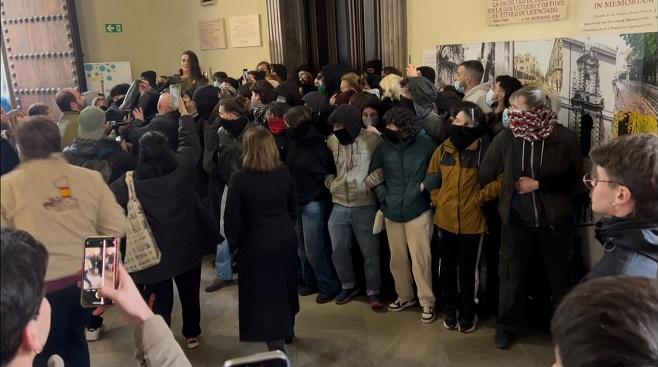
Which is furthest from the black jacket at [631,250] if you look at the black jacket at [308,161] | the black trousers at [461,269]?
the black jacket at [308,161]

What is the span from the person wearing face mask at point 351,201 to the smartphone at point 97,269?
7.69ft

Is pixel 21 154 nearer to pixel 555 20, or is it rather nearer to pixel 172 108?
pixel 172 108

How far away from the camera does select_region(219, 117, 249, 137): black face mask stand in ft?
10.4

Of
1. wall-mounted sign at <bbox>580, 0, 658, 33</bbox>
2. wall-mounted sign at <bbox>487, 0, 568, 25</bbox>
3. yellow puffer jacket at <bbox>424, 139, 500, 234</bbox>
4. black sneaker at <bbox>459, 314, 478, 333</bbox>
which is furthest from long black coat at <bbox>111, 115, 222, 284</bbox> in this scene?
wall-mounted sign at <bbox>487, 0, 568, 25</bbox>

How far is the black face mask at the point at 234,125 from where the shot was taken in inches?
124

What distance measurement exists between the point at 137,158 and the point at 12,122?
20.8 inches

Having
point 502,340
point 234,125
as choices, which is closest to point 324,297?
point 502,340

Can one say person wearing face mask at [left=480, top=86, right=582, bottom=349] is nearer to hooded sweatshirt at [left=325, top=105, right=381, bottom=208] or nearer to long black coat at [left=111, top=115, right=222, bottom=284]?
hooded sweatshirt at [left=325, top=105, right=381, bottom=208]

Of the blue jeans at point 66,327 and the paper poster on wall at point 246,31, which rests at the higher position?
the paper poster on wall at point 246,31

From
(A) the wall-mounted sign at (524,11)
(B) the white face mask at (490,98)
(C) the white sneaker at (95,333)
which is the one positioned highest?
(A) the wall-mounted sign at (524,11)

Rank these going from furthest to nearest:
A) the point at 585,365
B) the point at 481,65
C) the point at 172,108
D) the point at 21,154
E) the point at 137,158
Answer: the point at 481,65
the point at 172,108
the point at 137,158
the point at 21,154
the point at 585,365

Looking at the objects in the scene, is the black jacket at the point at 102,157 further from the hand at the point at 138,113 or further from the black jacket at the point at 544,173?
the black jacket at the point at 544,173

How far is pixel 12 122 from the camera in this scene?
3.61 feet

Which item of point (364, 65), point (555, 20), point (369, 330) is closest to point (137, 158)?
point (369, 330)
